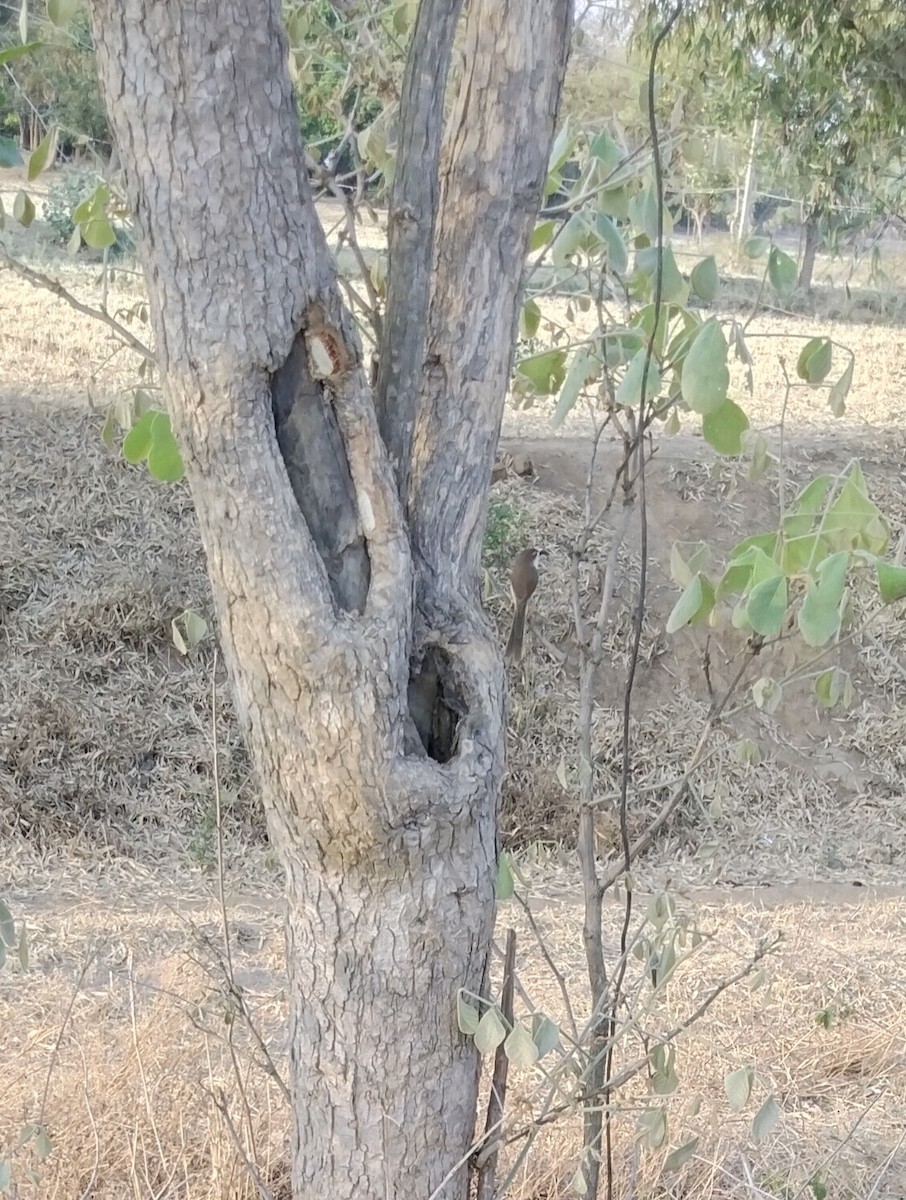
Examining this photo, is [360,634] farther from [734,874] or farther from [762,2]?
[762,2]

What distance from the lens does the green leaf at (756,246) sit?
1.52 metres

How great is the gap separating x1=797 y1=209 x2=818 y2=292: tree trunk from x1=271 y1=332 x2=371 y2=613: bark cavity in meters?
A: 4.62

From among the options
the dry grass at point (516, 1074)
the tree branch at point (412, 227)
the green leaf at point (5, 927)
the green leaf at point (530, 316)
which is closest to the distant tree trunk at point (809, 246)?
the dry grass at point (516, 1074)

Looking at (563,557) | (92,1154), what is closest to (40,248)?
(563,557)

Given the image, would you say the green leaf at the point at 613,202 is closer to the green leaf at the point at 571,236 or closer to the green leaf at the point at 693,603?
the green leaf at the point at 571,236

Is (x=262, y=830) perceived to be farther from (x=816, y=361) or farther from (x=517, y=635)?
(x=816, y=361)

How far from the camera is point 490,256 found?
1.50 metres

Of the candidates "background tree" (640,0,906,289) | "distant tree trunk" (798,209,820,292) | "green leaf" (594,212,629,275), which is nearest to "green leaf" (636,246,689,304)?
"green leaf" (594,212,629,275)

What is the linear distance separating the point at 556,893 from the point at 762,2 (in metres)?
4.59

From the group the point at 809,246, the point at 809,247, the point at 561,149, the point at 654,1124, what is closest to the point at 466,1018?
the point at 654,1124

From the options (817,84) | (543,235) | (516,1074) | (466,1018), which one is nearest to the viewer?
(466,1018)

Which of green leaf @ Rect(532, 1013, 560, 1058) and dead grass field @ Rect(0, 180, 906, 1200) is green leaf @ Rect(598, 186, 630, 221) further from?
green leaf @ Rect(532, 1013, 560, 1058)

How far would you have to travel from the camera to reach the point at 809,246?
10.1 meters

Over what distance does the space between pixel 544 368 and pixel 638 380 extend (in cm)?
30
